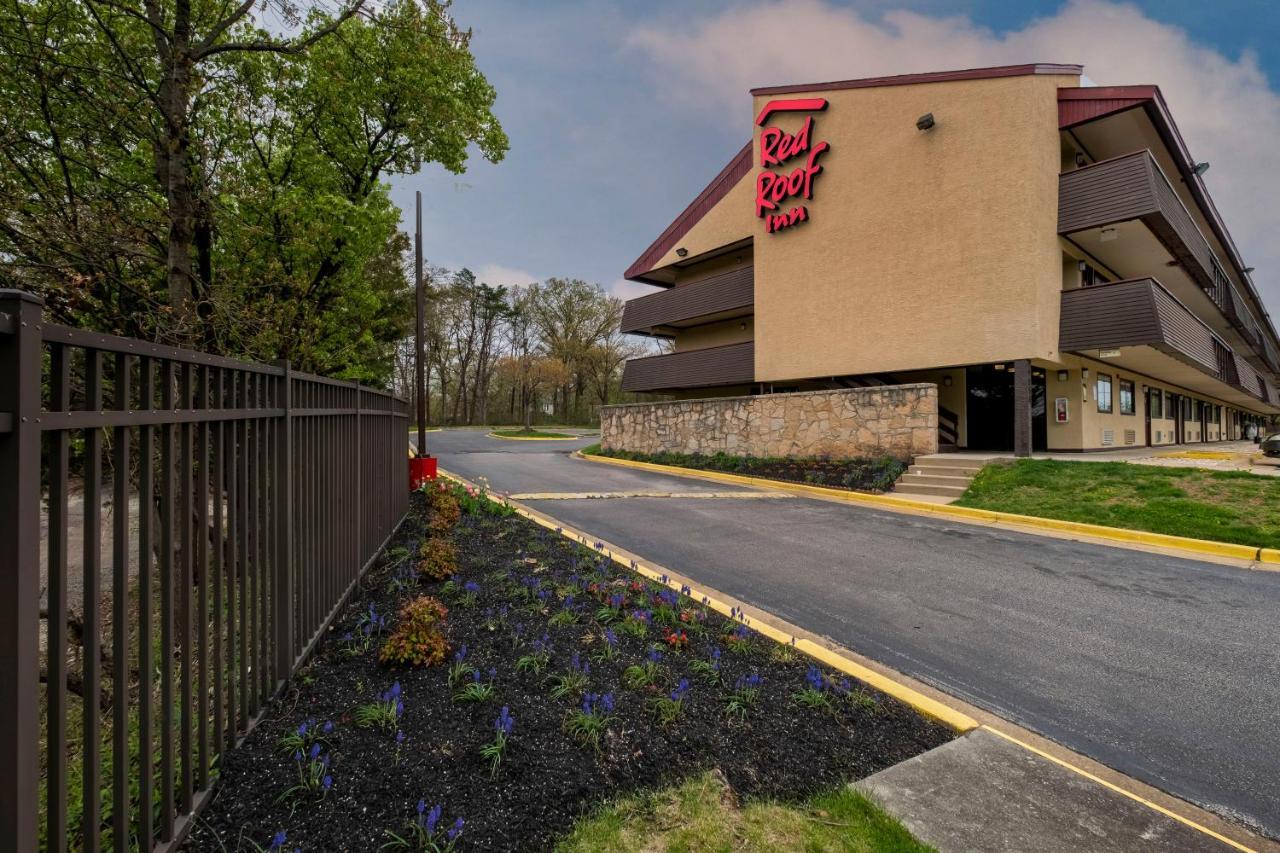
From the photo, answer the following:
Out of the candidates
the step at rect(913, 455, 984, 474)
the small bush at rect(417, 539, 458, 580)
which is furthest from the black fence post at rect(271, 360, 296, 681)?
the step at rect(913, 455, 984, 474)

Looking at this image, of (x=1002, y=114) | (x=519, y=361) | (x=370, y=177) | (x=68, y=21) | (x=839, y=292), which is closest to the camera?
(x=68, y=21)

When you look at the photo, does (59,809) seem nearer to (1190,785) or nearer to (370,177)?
(1190,785)

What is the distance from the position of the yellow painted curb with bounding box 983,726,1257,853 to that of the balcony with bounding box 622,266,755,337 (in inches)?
657

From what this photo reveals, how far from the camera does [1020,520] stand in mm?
8695

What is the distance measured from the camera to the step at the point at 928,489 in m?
10.7

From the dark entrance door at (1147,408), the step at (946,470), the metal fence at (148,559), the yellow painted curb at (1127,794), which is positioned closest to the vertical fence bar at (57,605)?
the metal fence at (148,559)

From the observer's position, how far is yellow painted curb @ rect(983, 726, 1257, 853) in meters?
2.18

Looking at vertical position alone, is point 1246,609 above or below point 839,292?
below

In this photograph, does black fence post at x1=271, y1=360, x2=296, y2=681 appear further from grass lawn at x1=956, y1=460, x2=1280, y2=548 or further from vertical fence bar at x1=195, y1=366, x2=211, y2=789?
grass lawn at x1=956, y1=460, x2=1280, y2=548

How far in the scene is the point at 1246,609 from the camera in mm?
4836

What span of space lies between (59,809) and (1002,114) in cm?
1717

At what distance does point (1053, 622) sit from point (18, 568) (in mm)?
5896

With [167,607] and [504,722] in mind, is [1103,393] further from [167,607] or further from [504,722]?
[167,607]

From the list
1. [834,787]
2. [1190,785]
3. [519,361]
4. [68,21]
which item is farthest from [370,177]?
[519,361]
